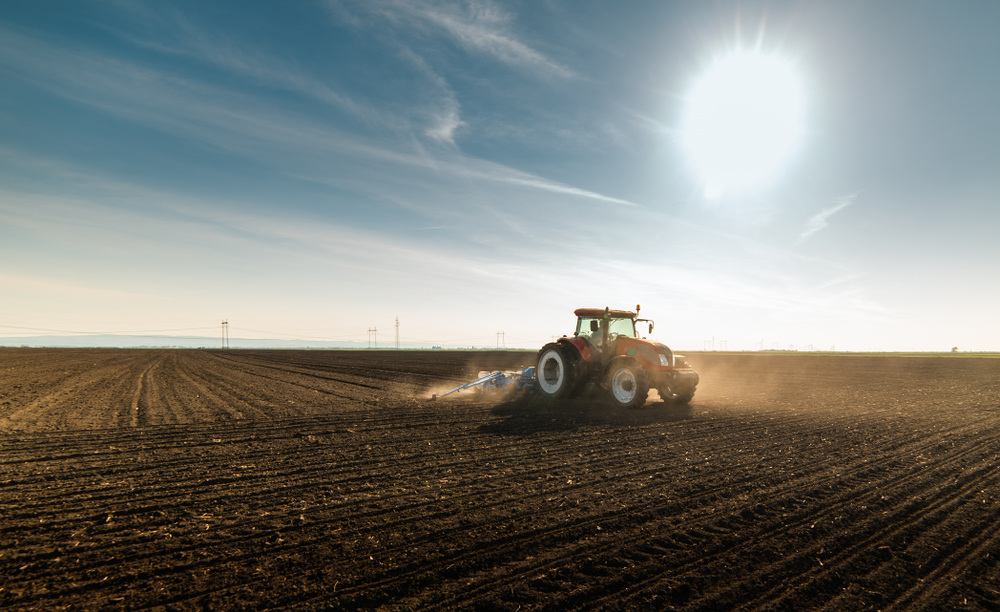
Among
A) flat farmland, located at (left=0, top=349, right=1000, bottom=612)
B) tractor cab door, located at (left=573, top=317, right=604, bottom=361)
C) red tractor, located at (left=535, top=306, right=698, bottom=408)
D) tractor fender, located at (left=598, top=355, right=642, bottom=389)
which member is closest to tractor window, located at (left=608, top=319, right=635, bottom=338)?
red tractor, located at (left=535, top=306, right=698, bottom=408)

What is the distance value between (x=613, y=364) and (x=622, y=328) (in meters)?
1.18

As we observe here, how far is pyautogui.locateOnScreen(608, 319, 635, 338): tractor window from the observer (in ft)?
41.4

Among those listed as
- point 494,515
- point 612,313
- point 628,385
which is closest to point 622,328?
point 612,313

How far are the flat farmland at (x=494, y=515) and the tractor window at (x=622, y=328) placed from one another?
10.9 ft

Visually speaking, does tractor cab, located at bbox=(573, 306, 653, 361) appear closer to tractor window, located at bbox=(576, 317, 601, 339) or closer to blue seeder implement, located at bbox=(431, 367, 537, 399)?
tractor window, located at bbox=(576, 317, 601, 339)

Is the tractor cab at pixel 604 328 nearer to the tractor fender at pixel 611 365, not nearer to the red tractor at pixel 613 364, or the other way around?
the red tractor at pixel 613 364

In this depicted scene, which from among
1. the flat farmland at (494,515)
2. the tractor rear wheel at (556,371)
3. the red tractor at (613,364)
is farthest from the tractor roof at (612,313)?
the flat farmland at (494,515)

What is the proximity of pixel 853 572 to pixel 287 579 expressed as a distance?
14.1ft

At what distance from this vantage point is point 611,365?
39.6 feet

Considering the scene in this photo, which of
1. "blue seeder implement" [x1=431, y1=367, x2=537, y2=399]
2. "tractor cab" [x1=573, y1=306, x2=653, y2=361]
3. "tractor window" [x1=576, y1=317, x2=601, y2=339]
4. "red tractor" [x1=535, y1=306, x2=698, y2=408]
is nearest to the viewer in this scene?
"red tractor" [x1=535, y1=306, x2=698, y2=408]

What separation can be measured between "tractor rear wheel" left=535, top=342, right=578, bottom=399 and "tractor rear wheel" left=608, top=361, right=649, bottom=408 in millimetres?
1075

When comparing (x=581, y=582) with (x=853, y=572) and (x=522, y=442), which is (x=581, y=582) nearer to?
(x=853, y=572)

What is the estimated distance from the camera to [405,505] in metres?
4.95

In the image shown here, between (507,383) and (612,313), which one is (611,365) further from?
(507,383)
